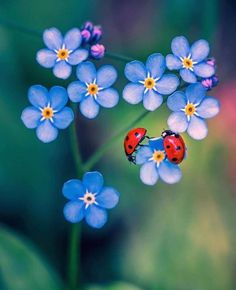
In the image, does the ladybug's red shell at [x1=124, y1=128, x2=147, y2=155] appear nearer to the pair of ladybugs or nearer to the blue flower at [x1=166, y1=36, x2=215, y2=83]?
the pair of ladybugs

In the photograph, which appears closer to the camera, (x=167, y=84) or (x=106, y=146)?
(x=167, y=84)

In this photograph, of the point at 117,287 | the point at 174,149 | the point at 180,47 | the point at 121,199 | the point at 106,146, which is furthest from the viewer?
the point at 121,199

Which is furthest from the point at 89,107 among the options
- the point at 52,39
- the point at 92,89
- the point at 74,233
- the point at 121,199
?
the point at 121,199

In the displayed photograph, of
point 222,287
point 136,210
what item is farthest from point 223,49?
point 222,287

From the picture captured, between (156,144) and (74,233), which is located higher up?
(156,144)

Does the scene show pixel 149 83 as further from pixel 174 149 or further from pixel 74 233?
pixel 74 233

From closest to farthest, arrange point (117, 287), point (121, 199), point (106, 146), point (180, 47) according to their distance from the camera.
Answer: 1. point (180, 47)
2. point (106, 146)
3. point (117, 287)
4. point (121, 199)

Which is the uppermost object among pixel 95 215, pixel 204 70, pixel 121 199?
pixel 121 199

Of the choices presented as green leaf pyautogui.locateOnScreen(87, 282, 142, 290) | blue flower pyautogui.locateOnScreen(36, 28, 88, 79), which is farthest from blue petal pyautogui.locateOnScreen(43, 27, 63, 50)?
green leaf pyautogui.locateOnScreen(87, 282, 142, 290)
